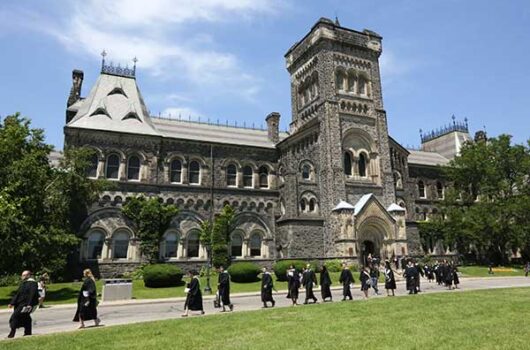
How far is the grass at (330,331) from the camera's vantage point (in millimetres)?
8375

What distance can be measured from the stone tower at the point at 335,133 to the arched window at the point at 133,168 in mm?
13093

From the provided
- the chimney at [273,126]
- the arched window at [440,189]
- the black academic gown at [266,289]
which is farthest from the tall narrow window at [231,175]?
the arched window at [440,189]

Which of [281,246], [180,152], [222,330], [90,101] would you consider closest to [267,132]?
[180,152]

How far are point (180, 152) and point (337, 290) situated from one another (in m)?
19.7

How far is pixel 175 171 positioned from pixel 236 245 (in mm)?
8717

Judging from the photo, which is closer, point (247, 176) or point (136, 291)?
point (136, 291)

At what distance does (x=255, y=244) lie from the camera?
36156 millimetres

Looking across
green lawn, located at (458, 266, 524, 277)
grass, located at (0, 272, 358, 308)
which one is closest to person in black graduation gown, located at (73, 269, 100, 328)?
grass, located at (0, 272, 358, 308)

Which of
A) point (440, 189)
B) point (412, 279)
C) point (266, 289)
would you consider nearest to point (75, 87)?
point (266, 289)

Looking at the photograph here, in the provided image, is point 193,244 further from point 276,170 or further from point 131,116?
point 131,116

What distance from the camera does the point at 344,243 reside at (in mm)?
32125

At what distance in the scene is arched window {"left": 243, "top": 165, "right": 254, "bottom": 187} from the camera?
128 feet

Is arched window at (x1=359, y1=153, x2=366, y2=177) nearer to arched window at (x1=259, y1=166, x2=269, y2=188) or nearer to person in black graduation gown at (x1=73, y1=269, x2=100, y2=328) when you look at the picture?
arched window at (x1=259, y1=166, x2=269, y2=188)

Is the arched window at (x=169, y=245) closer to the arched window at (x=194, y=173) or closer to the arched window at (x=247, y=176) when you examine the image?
the arched window at (x=194, y=173)
